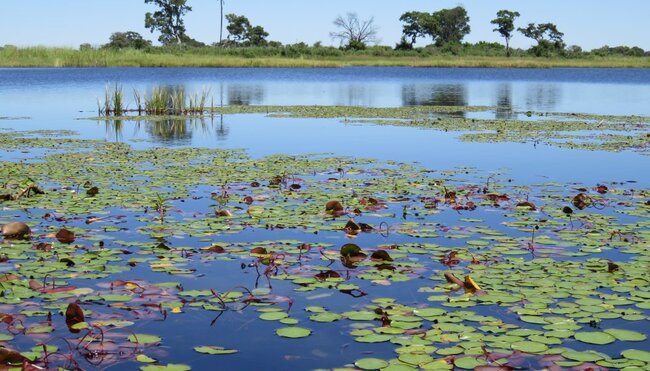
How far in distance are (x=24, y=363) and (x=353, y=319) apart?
1928 mm

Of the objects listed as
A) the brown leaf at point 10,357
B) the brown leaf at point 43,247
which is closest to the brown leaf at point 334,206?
the brown leaf at point 43,247

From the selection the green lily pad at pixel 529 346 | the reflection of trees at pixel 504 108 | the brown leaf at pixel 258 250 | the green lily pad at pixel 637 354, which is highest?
the reflection of trees at pixel 504 108

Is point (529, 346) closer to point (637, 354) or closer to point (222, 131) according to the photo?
point (637, 354)

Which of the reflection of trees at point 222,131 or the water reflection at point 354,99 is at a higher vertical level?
the water reflection at point 354,99

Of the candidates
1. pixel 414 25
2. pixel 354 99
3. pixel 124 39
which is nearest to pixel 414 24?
pixel 414 25

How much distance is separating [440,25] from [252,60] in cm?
3689

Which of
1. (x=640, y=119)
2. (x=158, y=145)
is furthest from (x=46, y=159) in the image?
(x=640, y=119)

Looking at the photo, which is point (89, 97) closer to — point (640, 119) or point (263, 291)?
point (640, 119)

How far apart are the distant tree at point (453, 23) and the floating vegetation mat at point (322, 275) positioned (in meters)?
94.7

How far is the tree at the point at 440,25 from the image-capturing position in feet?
318

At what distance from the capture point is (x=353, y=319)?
4957mm

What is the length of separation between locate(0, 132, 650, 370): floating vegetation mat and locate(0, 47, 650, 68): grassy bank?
170 ft

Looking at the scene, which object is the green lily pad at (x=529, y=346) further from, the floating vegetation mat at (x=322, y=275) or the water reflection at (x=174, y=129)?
the water reflection at (x=174, y=129)

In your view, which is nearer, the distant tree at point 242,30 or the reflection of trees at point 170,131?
the reflection of trees at point 170,131
